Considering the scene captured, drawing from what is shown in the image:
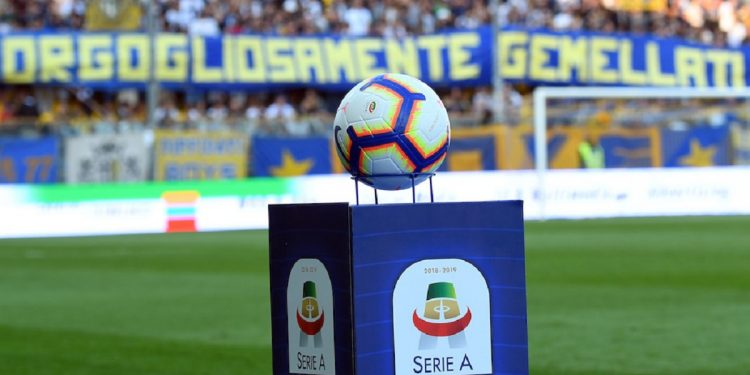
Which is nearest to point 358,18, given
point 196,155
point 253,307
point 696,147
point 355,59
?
point 355,59

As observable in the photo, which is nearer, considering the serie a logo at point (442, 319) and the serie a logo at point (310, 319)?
the serie a logo at point (442, 319)

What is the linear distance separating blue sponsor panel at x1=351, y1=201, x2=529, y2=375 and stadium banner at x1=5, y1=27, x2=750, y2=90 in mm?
22336

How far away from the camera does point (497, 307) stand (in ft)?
18.8

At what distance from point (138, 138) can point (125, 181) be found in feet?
2.75

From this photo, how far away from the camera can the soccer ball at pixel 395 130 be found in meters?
6.25

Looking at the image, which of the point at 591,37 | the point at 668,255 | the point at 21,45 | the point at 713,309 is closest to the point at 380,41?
the point at 591,37

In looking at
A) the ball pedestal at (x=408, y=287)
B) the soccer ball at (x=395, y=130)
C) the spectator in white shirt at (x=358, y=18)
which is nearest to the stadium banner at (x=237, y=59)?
the spectator in white shirt at (x=358, y=18)

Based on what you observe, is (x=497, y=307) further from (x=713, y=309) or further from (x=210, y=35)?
(x=210, y=35)

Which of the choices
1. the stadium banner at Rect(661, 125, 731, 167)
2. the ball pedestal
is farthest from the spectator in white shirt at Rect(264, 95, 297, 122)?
the ball pedestal

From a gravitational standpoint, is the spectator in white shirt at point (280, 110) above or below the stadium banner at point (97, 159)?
above

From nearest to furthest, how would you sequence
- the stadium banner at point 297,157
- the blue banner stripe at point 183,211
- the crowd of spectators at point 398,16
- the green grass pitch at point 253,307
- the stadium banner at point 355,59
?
the green grass pitch at point 253,307
the blue banner stripe at point 183,211
the stadium banner at point 297,157
the stadium banner at point 355,59
the crowd of spectators at point 398,16

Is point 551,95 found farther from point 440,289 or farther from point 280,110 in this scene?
point 440,289

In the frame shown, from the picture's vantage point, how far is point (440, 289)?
18.5 feet

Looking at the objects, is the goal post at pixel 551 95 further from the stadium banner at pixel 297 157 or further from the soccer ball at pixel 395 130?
the soccer ball at pixel 395 130
